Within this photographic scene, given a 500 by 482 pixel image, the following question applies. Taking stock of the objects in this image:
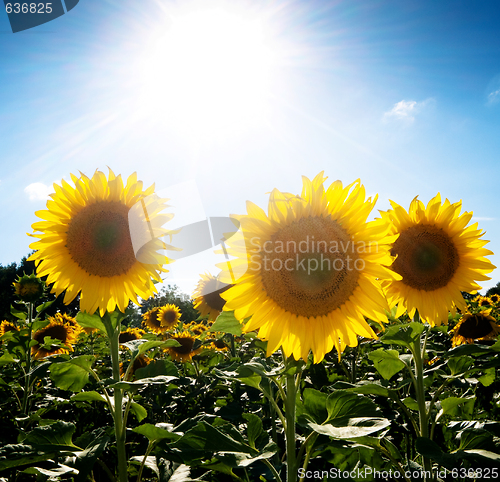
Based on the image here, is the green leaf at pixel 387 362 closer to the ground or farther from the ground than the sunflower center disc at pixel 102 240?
closer to the ground

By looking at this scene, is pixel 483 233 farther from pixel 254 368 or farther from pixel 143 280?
pixel 143 280

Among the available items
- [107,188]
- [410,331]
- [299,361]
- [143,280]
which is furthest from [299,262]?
[107,188]

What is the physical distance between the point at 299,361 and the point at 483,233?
2065 mm

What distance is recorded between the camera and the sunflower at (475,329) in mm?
5809

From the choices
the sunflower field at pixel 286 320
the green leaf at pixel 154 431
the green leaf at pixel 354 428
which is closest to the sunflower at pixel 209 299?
the sunflower field at pixel 286 320

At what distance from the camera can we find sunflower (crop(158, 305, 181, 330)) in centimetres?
976

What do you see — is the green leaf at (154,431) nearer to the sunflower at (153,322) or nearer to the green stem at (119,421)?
the green stem at (119,421)

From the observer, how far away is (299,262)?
218 centimetres

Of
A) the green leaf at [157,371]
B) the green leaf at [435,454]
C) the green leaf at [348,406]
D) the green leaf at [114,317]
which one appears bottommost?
the green leaf at [435,454]

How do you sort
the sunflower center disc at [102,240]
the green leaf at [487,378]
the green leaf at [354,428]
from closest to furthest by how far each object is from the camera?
1. the green leaf at [354,428]
2. the sunflower center disc at [102,240]
3. the green leaf at [487,378]

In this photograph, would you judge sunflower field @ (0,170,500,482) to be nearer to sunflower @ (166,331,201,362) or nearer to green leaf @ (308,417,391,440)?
green leaf @ (308,417,391,440)

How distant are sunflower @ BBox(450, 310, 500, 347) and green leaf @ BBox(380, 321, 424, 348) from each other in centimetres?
398

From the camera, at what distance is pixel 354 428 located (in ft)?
6.03

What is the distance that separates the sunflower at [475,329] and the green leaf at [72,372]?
5674 millimetres
